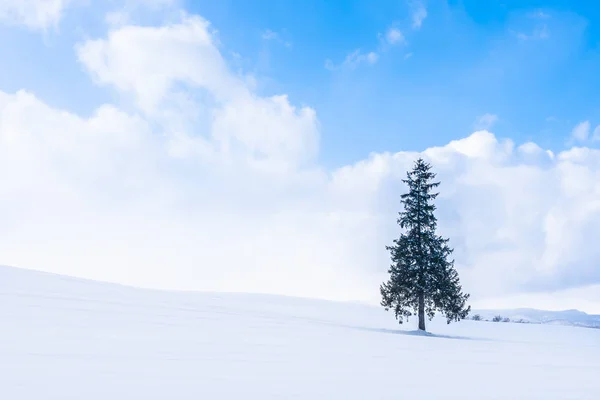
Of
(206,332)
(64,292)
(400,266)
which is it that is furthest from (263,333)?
(400,266)

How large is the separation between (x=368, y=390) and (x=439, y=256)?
24.8 metres

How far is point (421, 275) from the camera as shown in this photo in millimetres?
30031

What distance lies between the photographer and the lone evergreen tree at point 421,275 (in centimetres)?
2989

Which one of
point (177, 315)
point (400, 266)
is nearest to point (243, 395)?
point (177, 315)

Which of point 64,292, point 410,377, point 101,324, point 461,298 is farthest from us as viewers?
point 461,298

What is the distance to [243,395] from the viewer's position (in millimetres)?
6160

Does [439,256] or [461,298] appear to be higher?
[439,256]

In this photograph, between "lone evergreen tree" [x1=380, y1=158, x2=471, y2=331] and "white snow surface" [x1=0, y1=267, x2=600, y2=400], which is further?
"lone evergreen tree" [x1=380, y1=158, x2=471, y2=331]

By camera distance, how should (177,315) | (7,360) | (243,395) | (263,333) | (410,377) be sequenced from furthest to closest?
1. (177,315)
2. (263,333)
3. (410,377)
4. (7,360)
5. (243,395)

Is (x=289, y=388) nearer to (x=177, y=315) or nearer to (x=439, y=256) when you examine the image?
(x=177, y=315)

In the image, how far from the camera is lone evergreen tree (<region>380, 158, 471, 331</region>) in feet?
98.1

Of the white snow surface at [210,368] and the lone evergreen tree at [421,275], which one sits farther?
the lone evergreen tree at [421,275]

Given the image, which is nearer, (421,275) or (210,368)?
(210,368)

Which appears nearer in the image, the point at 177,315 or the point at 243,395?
the point at 243,395
